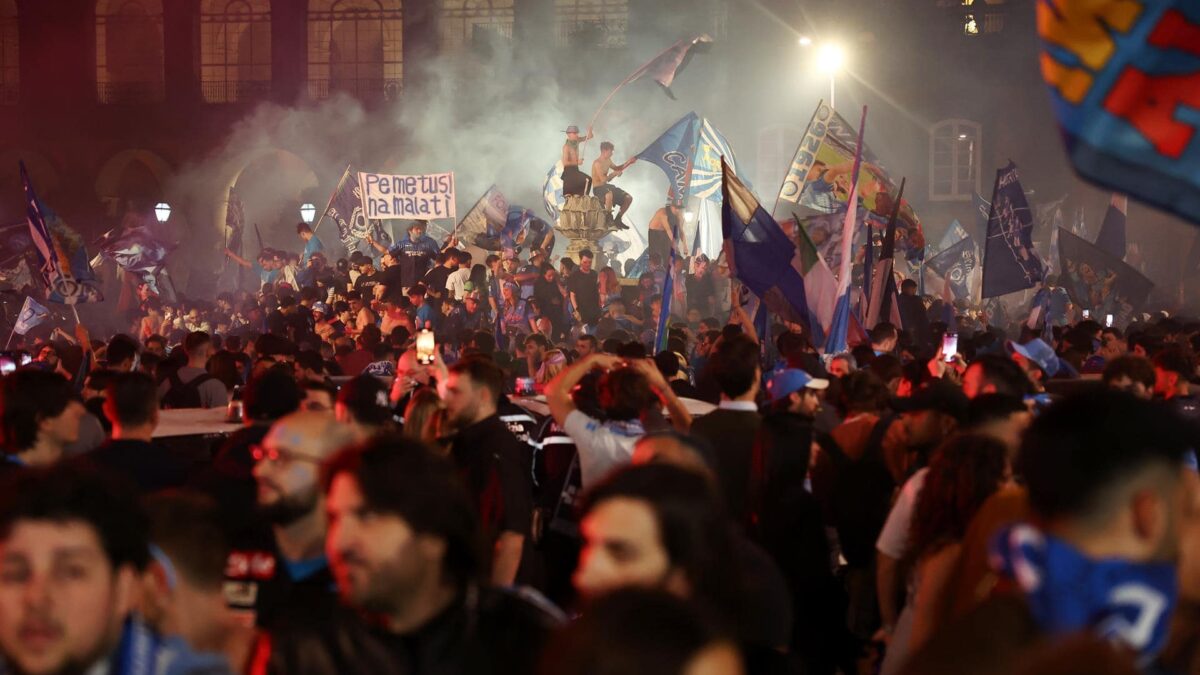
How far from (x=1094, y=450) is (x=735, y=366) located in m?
3.96

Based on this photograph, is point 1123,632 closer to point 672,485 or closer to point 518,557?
point 672,485

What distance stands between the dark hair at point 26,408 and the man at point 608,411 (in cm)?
215

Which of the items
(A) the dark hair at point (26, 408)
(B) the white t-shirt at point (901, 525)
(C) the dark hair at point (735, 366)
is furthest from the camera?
(C) the dark hair at point (735, 366)

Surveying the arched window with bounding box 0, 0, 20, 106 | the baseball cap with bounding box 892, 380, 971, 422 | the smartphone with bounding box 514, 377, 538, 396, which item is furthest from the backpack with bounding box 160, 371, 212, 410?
the arched window with bounding box 0, 0, 20, 106

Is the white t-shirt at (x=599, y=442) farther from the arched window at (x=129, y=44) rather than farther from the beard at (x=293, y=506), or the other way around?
the arched window at (x=129, y=44)

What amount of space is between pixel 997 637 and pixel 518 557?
312 cm

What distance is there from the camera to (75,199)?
137 feet

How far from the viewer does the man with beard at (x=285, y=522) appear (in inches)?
160

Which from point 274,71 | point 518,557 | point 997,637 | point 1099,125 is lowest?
point 518,557

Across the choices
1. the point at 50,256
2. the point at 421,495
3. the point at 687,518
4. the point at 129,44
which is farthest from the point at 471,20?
the point at 687,518

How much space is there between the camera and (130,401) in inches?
230

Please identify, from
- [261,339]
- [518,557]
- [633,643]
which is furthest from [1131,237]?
[633,643]

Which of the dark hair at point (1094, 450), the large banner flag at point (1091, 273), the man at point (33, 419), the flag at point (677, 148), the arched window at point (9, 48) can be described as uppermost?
the arched window at point (9, 48)

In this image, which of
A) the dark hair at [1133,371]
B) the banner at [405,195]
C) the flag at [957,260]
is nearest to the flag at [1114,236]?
the flag at [957,260]
